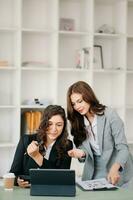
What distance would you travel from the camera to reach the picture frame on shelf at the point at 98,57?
4.86 m

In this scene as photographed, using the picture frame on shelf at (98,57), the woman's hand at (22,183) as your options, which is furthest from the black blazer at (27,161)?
the picture frame on shelf at (98,57)

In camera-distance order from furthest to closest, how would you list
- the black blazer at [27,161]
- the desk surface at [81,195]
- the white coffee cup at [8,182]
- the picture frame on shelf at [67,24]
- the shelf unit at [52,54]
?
the picture frame on shelf at [67,24], the shelf unit at [52,54], the black blazer at [27,161], the white coffee cup at [8,182], the desk surface at [81,195]

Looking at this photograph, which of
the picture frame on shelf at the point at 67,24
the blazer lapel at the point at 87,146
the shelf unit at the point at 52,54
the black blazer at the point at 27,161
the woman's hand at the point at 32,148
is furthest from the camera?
the picture frame on shelf at the point at 67,24

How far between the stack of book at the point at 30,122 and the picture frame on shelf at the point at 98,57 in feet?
3.17

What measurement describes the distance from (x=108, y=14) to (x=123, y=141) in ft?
8.23

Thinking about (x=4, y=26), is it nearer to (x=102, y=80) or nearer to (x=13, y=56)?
(x=13, y=56)

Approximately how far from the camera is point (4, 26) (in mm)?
4555

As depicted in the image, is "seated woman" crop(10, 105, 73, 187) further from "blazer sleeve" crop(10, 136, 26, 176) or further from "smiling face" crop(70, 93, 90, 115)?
"smiling face" crop(70, 93, 90, 115)

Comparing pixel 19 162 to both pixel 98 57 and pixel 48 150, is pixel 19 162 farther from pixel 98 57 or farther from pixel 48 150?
pixel 98 57

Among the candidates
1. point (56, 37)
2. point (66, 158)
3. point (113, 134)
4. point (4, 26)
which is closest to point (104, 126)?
point (113, 134)

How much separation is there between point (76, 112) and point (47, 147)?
36cm

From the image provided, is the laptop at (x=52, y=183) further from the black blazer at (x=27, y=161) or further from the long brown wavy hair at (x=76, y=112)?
the long brown wavy hair at (x=76, y=112)

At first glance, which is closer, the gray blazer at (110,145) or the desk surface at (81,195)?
the desk surface at (81,195)

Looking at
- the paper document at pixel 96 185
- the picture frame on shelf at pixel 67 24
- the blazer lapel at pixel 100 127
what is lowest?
the paper document at pixel 96 185
